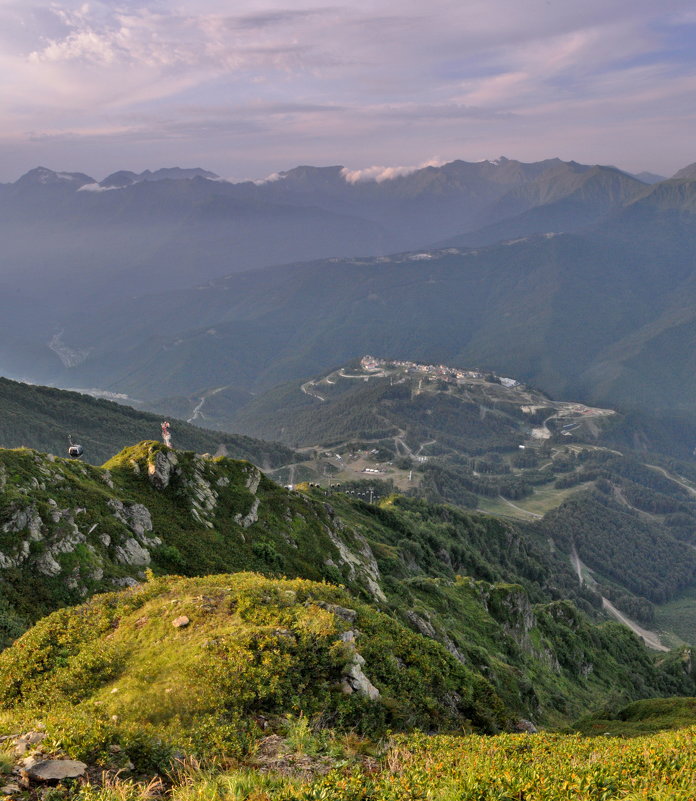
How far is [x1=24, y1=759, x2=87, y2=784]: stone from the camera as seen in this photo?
10672 mm

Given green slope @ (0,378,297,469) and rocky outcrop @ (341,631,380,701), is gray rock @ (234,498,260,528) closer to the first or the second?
rocky outcrop @ (341,631,380,701)

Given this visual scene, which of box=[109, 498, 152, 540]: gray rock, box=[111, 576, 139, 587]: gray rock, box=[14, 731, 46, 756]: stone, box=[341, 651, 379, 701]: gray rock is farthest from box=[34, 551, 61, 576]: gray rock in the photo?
box=[341, 651, 379, 701]: gray rock

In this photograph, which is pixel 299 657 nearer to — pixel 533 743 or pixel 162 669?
pixel 162 669

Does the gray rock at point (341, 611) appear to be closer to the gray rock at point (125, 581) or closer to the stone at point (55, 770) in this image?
the stone at point (55, 770)

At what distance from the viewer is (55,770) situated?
10922 millimetres

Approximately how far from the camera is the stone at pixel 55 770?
10.7 meters

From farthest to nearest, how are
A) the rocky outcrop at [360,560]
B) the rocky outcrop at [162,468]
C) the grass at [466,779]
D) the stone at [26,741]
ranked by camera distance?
the rocky outcrop at [360,560], the rocky outcrop at [162,468], the stone at [26,741], the grass at [466,779]

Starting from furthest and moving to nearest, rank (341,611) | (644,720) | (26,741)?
(644,720) → (341,611) → (26,741)

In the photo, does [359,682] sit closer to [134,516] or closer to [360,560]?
[134,516]

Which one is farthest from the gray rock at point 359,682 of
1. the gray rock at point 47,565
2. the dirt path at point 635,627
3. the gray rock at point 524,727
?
the dirt path at point 635,627

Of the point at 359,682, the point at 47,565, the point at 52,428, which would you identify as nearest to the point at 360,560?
the point at 47,565

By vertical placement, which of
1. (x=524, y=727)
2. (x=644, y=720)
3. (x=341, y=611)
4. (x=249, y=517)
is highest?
(x=341, y=611)

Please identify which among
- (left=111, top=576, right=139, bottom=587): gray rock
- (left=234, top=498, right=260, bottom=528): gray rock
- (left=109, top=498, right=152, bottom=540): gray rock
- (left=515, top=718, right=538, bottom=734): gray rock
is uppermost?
(left=109, top=498, right=152, bottom=540): gray rock

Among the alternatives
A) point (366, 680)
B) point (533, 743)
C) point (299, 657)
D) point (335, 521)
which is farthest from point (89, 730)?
point (335, 521)
